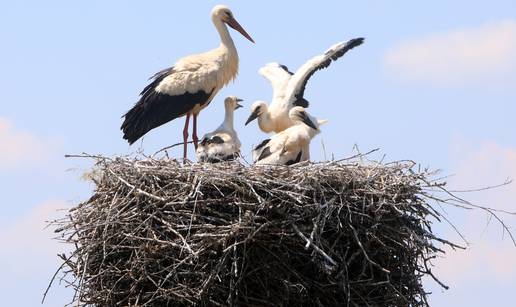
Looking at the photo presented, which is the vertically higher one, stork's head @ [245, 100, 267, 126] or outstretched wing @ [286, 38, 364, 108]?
outstretched wing @ [286, 38, 364, 108]

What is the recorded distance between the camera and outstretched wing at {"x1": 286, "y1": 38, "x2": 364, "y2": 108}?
1268 cm

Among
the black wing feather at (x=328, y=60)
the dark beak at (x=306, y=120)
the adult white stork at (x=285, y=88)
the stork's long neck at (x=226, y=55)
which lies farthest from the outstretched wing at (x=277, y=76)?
the dark beak at (x=306, y=120)

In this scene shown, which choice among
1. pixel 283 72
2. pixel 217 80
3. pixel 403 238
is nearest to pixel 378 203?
pixel 403 238

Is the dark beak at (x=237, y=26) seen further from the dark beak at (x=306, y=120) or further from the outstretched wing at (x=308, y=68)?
the dark beak at (x=306, y=120)

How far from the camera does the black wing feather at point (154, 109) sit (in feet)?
39.7

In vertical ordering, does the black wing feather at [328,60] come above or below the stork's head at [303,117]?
above

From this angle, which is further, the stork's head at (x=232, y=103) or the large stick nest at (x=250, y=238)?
the stork's head at (x=232, y=103)

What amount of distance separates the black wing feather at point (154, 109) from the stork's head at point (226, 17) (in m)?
0.73

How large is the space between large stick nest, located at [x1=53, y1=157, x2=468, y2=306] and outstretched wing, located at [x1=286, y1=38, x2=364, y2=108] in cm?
275

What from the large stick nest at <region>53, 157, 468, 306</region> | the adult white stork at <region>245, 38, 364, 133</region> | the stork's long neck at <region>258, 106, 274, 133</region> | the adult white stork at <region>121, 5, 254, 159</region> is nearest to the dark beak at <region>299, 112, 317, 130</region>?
the adult white stork at <region>245, 38, 364, 133</region>

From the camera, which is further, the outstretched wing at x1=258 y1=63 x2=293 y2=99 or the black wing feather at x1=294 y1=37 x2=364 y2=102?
the outstretched wing at x1=258 y1=63 x2=293 y2=99

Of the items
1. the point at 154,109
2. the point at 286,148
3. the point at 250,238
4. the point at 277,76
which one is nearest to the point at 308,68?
the point at 277,76

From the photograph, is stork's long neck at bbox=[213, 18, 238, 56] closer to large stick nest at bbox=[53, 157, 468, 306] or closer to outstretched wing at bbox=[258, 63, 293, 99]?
outstretched wing at bbox=[258, 63, 293, 99]

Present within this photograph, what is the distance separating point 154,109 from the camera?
12.2 metres
